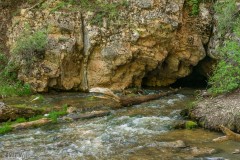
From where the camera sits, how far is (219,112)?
11.5 meters

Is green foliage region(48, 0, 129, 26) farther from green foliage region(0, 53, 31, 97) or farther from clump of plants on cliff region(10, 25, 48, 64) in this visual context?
green foliage region(0, 53, 31, 97)

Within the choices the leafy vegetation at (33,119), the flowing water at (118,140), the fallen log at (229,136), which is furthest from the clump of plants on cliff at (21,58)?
the fallen log at (229,136)

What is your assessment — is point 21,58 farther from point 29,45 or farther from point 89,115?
point 89,115

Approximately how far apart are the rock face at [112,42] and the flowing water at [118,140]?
16.3 ft

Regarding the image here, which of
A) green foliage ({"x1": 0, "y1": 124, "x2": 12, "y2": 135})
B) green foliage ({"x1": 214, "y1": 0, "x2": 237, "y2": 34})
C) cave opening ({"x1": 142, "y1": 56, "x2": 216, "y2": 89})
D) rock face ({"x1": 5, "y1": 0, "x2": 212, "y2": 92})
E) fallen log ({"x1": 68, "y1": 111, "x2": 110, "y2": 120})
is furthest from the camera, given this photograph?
cave opening ({"x1": 142, "y1": 56, "x2": 216, "y2": 89})

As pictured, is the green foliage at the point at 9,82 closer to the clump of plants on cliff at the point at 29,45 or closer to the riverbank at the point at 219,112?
the clump of plants on cliff at the point at 29,45

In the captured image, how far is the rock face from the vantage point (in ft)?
58.9

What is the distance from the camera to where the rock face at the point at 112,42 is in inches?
706

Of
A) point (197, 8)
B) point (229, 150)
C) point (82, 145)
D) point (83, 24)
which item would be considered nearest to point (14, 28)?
point (83, 24)

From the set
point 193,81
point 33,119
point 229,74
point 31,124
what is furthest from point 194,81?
point 31,124

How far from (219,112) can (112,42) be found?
26.6ft

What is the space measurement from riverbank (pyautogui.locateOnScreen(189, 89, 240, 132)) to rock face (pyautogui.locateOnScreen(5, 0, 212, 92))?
6.13 m

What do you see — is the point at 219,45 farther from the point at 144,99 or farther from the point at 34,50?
the point at 34,50

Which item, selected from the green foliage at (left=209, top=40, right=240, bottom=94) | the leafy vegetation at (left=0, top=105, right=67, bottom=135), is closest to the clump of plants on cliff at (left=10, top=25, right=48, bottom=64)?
the leafy vegetation at (left=0, top=105, right=67, bottom=135)
